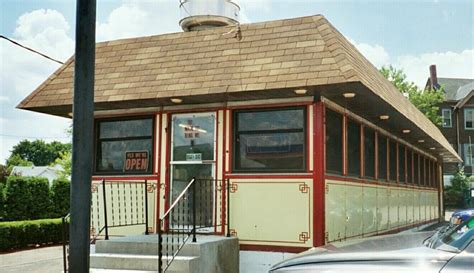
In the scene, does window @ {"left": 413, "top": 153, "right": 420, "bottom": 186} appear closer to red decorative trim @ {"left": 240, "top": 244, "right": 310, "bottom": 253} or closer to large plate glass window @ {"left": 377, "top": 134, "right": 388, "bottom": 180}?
large plate glass window @ {"left": 377, "top": 134, "right": 388, "bottom": 180}

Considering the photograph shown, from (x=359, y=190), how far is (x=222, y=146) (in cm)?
320

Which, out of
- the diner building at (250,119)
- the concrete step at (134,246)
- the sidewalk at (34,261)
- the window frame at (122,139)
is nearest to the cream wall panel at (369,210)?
the diner building at (250,119)

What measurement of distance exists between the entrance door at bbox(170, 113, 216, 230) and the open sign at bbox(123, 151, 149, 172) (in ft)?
2.00

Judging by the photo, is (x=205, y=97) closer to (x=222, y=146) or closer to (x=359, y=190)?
(x=222, y=146)

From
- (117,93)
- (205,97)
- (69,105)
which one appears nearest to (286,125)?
(205,97)

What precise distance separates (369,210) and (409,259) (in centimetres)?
818

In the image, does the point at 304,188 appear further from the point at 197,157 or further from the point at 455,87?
the point at 455,87

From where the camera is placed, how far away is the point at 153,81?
9.26m

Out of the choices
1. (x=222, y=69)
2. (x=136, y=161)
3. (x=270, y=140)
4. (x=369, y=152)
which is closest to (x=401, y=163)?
(x=369, y=152)

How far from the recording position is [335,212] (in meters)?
9.04

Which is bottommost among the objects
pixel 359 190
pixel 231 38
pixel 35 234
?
pixel 35 234

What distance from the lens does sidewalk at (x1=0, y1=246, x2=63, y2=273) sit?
12094mm

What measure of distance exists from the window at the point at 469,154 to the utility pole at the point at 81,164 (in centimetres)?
4738

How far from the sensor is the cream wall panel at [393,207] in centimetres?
1330
